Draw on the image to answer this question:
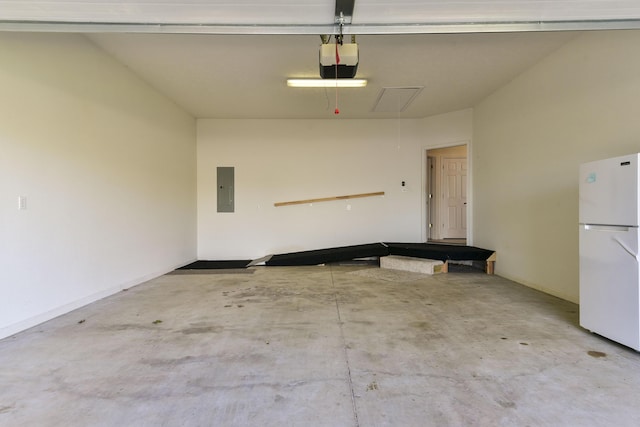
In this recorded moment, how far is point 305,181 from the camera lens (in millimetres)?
6148

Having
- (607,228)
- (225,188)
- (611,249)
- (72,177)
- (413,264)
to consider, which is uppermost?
(225,188)

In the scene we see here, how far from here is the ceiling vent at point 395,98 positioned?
4.56 metres

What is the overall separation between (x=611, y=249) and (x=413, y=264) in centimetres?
289

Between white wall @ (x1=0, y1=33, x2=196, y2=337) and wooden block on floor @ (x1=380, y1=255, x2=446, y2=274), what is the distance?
377 centimetres

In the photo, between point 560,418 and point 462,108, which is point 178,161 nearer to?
point 462,108

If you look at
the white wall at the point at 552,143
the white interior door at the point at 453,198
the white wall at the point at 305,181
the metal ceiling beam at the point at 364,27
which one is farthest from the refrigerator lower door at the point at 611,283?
the white interior door at the point at 453,198

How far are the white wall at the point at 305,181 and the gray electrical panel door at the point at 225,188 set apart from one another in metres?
0.12

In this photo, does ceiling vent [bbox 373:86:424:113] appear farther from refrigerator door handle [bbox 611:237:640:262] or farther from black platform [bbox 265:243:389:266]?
refrigerator door handle [bbox 611:237:640:262]

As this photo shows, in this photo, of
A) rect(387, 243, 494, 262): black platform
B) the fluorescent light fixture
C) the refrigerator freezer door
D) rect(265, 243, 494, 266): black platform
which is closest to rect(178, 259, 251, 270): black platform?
rect(265, 243, 494, 266): black platform

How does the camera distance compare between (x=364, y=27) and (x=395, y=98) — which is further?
(x=395, y=98)

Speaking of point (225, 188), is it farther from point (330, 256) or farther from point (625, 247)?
point (625, 247)

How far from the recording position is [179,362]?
2.07 metres

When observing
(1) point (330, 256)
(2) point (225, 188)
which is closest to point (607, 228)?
(1) point (330, 256)

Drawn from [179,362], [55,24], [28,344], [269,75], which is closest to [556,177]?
[269,75]
